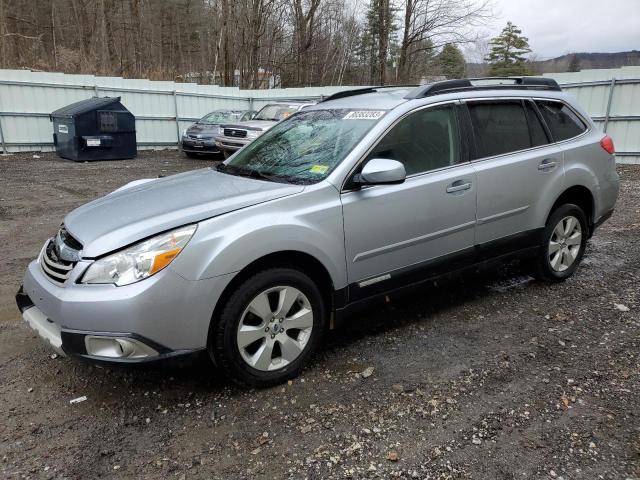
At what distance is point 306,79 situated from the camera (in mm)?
34844

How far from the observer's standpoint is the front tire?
273cm

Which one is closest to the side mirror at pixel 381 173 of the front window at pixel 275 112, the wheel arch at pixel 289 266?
the wheel arch at pixel 289 266

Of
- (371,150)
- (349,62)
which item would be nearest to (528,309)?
(371,150)

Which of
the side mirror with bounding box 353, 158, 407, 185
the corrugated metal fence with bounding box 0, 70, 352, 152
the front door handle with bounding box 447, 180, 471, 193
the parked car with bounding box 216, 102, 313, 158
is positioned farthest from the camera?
the corrugated metal fence with bounding box 0, 70, 352, 152

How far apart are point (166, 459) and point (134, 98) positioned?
15675mm

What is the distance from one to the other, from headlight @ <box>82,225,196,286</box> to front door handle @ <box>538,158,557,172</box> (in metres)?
3.06

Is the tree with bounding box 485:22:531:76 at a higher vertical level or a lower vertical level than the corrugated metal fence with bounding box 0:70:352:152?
higher

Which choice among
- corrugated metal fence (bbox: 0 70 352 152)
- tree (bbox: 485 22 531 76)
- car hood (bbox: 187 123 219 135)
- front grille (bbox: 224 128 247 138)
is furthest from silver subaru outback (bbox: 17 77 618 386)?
tree (bbox: 485 22 531 76)

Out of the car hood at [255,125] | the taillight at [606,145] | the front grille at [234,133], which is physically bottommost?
the front grille at [234,133]

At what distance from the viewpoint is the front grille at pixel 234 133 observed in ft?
42.2

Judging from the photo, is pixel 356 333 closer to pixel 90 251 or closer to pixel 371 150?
pixel 371 150

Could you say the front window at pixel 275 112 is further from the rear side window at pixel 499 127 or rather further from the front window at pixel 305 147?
the rear side window at pixel 499 127

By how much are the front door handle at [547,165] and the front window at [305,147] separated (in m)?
1.61

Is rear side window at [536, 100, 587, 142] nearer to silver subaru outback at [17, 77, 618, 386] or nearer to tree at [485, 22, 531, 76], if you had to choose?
silver subaru outback at [17, 77, 618, 386]
